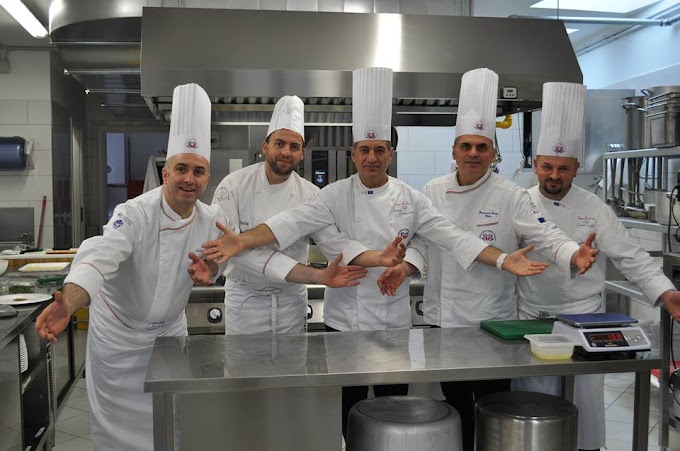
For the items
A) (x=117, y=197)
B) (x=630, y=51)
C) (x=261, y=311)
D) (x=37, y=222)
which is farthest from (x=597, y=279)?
(x=117, y=197)

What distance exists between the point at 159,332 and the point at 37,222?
563cm

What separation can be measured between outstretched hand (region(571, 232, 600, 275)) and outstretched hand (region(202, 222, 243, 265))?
52.2 inches

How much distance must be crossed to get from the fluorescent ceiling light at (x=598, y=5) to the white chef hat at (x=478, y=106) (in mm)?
2926

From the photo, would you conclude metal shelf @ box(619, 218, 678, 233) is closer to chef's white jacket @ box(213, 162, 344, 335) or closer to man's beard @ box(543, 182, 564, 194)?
man's beard @ box(543, 182, 564, 194)

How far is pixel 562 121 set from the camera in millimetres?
2998

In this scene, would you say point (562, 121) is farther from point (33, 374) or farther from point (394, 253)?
point (33, 374)

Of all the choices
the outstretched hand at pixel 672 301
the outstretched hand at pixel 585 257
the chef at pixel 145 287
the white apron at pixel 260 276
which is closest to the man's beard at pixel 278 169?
the white apron at pixel 260 276

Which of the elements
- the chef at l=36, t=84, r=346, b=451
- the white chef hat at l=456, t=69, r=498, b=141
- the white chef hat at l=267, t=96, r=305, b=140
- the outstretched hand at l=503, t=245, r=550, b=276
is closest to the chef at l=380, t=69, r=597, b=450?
the white chef hat at l=456, t=69, r=498, b=141

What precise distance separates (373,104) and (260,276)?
92 cm

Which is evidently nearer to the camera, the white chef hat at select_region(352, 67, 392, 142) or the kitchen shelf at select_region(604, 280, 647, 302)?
the white chef hat at select_region(352, 67, 392, 142)

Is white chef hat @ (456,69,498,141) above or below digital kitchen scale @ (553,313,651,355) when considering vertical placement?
above

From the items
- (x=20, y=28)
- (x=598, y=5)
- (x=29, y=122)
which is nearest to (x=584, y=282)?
(x=598, y=5)

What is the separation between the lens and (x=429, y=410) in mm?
2254

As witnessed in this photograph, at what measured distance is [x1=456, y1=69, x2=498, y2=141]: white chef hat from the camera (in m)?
2.88
